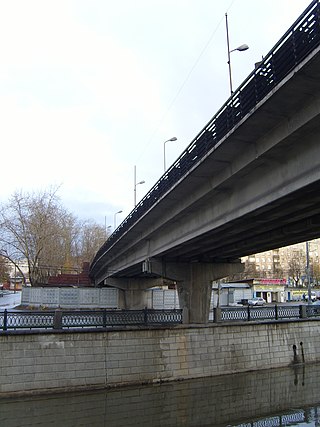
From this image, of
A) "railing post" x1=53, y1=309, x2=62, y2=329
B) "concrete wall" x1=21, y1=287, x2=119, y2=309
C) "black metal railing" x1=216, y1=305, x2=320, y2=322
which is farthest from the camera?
"concrete wall" x1=21, y1=287, x2=119, y2=309

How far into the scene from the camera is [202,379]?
768 inches

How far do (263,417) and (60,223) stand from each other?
64.3 meters

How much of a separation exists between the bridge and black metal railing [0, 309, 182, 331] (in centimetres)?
405

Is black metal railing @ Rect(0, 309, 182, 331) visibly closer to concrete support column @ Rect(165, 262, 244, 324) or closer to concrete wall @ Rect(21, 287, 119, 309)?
concrete support column @ Rect(165, 262, 244, 324)

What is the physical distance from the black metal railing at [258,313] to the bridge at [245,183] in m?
2.69

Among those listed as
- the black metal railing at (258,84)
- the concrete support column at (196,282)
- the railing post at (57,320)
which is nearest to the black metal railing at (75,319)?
the railing post at (57,320)

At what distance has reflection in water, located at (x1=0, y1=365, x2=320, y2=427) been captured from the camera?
1346cm

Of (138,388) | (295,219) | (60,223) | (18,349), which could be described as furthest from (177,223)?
(60,223)

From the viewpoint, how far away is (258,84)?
10.5 m

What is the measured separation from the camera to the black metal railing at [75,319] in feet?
59.0

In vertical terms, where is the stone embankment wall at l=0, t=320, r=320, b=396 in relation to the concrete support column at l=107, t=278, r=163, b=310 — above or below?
below

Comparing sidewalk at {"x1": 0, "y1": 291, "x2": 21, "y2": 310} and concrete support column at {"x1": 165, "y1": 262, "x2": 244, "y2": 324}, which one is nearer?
concrete support column at {"x1": 165, "y1": 262, "x2": 244, "y2": 324}

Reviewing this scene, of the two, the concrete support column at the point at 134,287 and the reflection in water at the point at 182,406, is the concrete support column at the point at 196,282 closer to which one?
the reflection in water at the point at 182,406

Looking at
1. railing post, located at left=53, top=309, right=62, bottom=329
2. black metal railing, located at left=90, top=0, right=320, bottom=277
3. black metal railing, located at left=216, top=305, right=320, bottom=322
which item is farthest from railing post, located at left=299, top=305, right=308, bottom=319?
railing post, located at left=53, top=309, right=62, bottom=329
